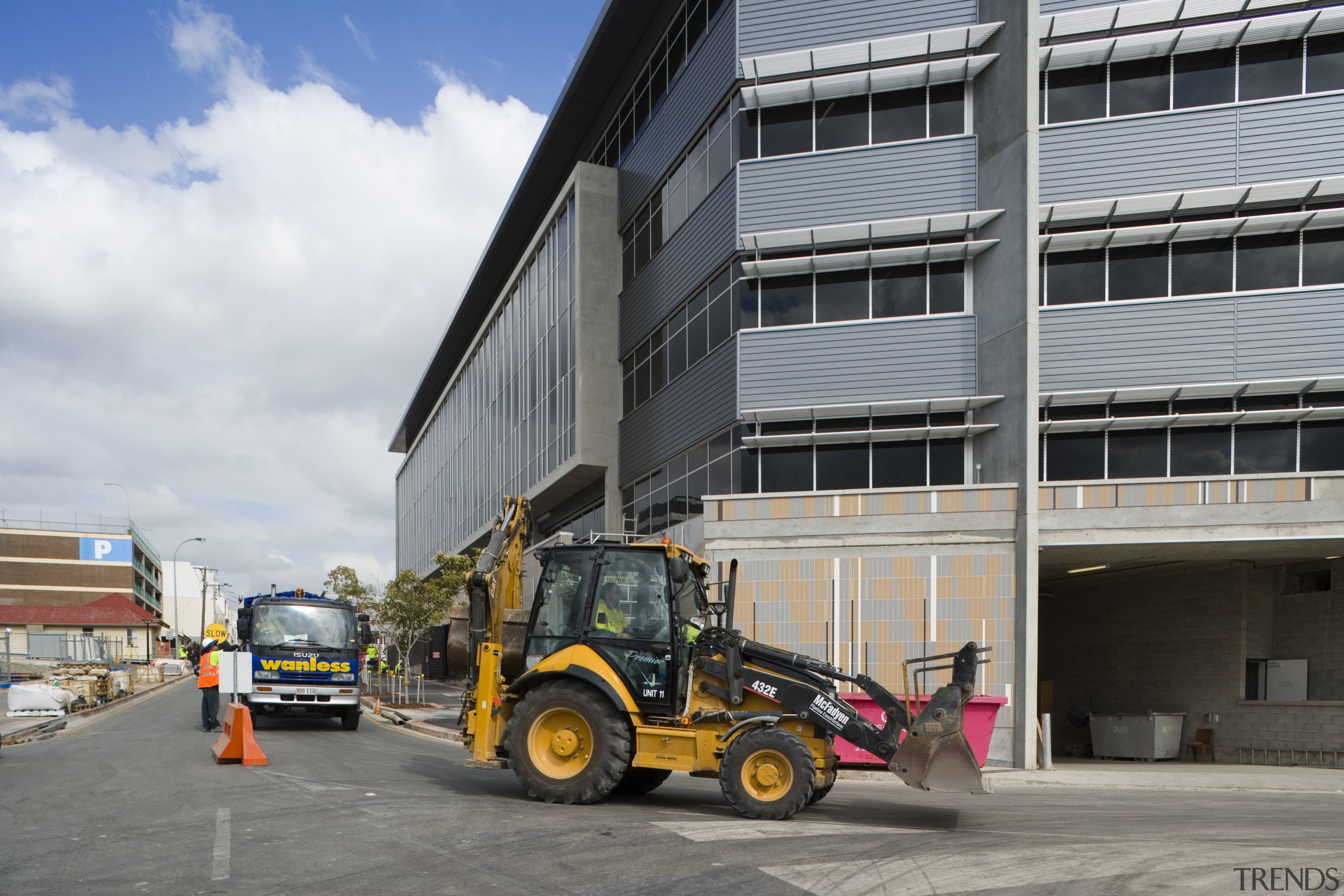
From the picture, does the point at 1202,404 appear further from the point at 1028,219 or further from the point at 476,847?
the point at 476,847

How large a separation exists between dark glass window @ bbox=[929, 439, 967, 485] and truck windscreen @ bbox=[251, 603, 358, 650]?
1178 centimetres

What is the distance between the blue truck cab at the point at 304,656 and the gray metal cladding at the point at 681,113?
13.6 m

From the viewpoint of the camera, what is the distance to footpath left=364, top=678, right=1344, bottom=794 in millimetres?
15922

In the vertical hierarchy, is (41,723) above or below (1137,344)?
below

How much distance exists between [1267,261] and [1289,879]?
15133mm

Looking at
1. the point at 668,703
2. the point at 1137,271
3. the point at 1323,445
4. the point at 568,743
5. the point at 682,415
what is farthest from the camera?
the point at 682,415

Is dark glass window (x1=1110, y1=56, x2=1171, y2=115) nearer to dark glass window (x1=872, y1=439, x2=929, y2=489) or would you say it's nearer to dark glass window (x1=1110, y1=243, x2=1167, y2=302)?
dark glass window (x1=1110, y1=243, x2=1167, y2=302)

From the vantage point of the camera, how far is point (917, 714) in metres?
10.1

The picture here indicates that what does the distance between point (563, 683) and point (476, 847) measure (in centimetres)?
274

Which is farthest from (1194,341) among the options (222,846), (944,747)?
(222,846)

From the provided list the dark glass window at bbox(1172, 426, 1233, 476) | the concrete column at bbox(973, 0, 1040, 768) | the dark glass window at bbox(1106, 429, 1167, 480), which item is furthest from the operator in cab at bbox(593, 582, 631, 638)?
the dark glass window at bbox(1172, 426, 1233, 476)

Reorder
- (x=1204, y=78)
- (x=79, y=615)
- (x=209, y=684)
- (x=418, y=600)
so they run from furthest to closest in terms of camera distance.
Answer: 1. (x=79, y=615)
2. (x=418, y=600)
3. (x=1204, y=78)
4. (x=209, y=684)

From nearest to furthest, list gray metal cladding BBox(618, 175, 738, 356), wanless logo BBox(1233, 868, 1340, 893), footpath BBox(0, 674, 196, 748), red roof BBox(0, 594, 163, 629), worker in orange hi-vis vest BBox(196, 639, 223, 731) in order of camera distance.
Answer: wanless logo BBox(1233, 868, 1340, 893) < worker in orange hi-vis vest BBox(196, 639, 223, 731) < footpath BBox(0, 674, 196, 748) < gray metal cladding BBox(618, 175, 738, 356) < red roof BBox(0, 594, 163, 629)

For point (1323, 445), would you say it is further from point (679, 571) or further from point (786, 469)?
point (679, 571)
